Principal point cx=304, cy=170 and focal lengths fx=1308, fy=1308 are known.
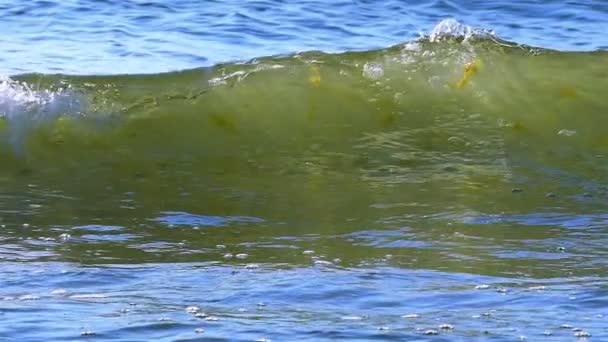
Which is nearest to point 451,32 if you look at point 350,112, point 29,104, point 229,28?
point 350,112

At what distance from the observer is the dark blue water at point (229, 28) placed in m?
8.82

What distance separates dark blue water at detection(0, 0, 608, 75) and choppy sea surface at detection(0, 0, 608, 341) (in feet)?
0.27

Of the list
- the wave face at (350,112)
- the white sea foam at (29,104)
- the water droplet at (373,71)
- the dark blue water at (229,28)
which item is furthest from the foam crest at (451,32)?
the white sea foam at (29,104)

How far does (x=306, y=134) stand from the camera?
6840 millimetres

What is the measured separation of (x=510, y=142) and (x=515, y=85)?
625 mm

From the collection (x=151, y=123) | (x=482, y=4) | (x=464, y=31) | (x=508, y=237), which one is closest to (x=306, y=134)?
(x=151, y=123)

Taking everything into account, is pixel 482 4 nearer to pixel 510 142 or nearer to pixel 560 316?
pixel 510 142

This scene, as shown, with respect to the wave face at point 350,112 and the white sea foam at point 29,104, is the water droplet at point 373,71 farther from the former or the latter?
the white sea foam at point 29,104

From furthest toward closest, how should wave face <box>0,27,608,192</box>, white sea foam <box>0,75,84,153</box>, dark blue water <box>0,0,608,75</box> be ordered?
1. dark blue water <box>0,0,608,75</box>
2. white sea foam <box>0,75,84,153</box>
3. wave face <box>0,27,608,192</box>

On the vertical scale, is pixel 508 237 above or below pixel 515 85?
below

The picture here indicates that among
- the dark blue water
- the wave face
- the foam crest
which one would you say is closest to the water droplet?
the wave face

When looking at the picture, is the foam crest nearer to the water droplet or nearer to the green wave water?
the green wave water

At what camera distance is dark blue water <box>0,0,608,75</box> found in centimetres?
882

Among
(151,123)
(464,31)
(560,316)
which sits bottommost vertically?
(560,316)
